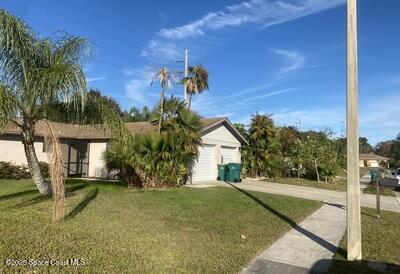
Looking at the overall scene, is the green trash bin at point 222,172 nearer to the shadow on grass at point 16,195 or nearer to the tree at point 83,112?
the tree at point 83,112

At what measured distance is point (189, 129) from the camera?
18.8 m

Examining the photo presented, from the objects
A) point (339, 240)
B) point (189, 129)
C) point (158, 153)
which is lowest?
point (339, 240)

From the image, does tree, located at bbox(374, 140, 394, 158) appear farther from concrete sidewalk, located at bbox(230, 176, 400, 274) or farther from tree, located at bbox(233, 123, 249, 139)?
concrete sidewalk, located at bbox(230, 176, 400, 274)

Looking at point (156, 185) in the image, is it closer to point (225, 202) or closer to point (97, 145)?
point (225, 202)

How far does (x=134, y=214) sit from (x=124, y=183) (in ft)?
28.0

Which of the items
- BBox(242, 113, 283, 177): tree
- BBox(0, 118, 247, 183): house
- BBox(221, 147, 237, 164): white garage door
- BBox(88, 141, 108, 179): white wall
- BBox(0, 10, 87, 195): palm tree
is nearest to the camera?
BBox(0, 10, 87, 195): palm tree

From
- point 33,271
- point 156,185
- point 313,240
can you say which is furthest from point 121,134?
point 33,271

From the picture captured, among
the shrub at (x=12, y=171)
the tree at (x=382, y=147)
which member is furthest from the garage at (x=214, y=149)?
the tree at (x=382, y=147)

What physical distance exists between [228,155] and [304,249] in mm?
17671

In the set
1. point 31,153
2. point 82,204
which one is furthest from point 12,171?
Result: point 82,204

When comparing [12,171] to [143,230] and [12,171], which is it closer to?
[12,171]

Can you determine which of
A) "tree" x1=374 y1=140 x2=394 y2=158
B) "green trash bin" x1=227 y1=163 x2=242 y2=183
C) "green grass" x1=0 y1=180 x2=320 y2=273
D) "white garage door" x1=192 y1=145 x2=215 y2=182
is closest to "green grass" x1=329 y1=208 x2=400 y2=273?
"green grass" x1=0 y1=180 x2=320 y2=273

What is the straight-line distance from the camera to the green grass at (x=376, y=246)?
6855 millimetres

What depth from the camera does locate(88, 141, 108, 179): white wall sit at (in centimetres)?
2344
